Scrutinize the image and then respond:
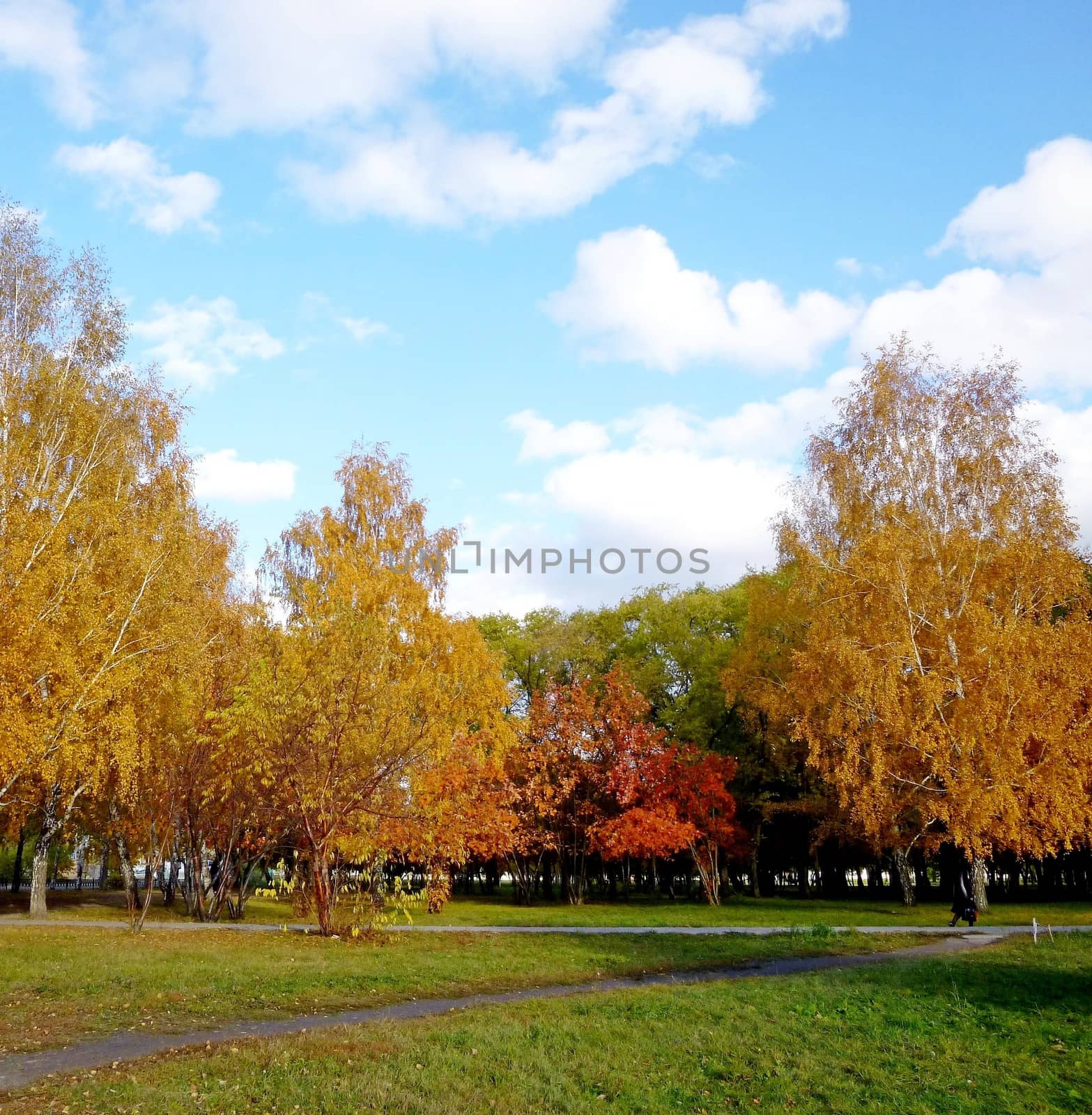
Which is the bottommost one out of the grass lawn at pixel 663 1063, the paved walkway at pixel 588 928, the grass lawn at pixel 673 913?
the grass lawn at pixel 673 913

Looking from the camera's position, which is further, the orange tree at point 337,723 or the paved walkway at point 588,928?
the paved walkway at point 588,928

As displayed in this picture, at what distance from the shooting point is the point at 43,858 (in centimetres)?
2841

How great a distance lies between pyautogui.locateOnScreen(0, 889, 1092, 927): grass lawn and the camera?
26578mm

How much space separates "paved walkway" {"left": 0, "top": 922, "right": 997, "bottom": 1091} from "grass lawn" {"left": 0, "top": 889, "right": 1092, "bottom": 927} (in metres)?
8.00

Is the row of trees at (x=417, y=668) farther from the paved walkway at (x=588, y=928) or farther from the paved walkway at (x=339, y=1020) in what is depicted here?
the paved walkway at (x=339, y=1020)

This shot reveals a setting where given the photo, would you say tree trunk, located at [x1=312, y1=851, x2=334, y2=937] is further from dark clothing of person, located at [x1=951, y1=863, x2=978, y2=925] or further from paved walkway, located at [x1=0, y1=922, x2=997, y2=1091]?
dark clothing of person, located at [x1=951, y1=863, x2=978, y2=925]

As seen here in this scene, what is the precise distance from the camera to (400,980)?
Answer: 48.7 feet

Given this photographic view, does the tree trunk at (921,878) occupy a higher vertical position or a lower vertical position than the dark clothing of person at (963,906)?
lower

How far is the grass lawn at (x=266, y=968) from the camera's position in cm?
1226

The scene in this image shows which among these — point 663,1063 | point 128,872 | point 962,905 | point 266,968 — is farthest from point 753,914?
point 663,1063

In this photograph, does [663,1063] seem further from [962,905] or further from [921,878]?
[921,878]

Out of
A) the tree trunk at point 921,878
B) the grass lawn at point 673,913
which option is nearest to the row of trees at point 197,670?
the grass lawn at point 673,913

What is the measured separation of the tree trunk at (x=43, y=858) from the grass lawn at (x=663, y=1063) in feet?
67.2

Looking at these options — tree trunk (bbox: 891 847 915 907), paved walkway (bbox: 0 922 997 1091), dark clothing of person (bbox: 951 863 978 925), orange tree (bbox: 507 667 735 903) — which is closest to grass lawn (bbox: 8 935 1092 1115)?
paved walkway (bbox: 0 922 997 1091)
